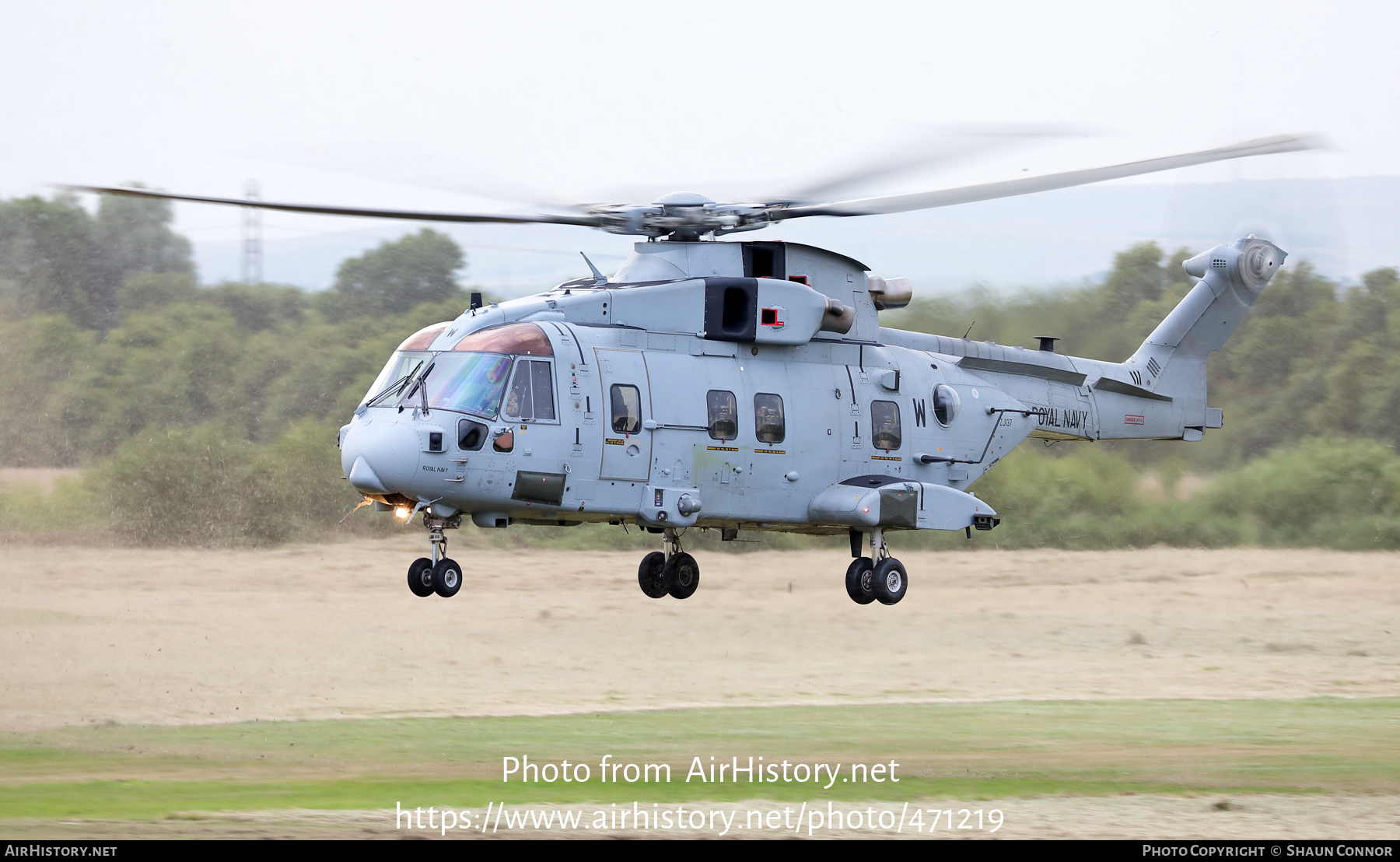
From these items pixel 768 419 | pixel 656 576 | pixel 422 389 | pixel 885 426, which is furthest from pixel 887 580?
pixel 422 389

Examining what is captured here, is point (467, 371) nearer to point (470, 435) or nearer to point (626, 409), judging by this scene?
point (470, 435)

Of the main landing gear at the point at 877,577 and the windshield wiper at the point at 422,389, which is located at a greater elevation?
the windshield wiper at the point at 422,389

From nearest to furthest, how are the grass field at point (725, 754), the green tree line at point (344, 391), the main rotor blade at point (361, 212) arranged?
the main rotor blade at point (361, 212) < the grass field at point (725, 754) < the green tree line at point (344, 391)

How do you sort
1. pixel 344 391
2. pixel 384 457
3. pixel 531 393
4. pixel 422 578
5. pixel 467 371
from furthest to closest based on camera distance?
pixel 344 391 < pixel 531 393 < pixel 467 371 < pixel 422 578 < pixel 384 457

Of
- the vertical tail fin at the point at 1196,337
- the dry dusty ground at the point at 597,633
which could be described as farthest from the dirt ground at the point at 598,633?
the vertical tail fin at the point at 1196,337

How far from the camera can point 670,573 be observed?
17828mm

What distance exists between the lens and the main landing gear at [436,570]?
14891 mm

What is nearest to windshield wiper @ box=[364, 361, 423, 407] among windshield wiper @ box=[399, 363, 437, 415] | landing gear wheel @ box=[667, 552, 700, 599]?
windshield wiper @ box=[399, 363, 437, 415]

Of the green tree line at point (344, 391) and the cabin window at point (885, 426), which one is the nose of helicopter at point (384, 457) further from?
the green tree line at point (344, 391)

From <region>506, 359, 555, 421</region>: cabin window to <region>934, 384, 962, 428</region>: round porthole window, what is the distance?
16.5 ft

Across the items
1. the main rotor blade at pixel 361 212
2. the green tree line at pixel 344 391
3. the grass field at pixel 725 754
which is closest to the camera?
the main rotor blade at pixel 361 212

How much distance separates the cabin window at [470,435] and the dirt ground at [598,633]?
12438mm

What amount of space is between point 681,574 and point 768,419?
7.55 ft
